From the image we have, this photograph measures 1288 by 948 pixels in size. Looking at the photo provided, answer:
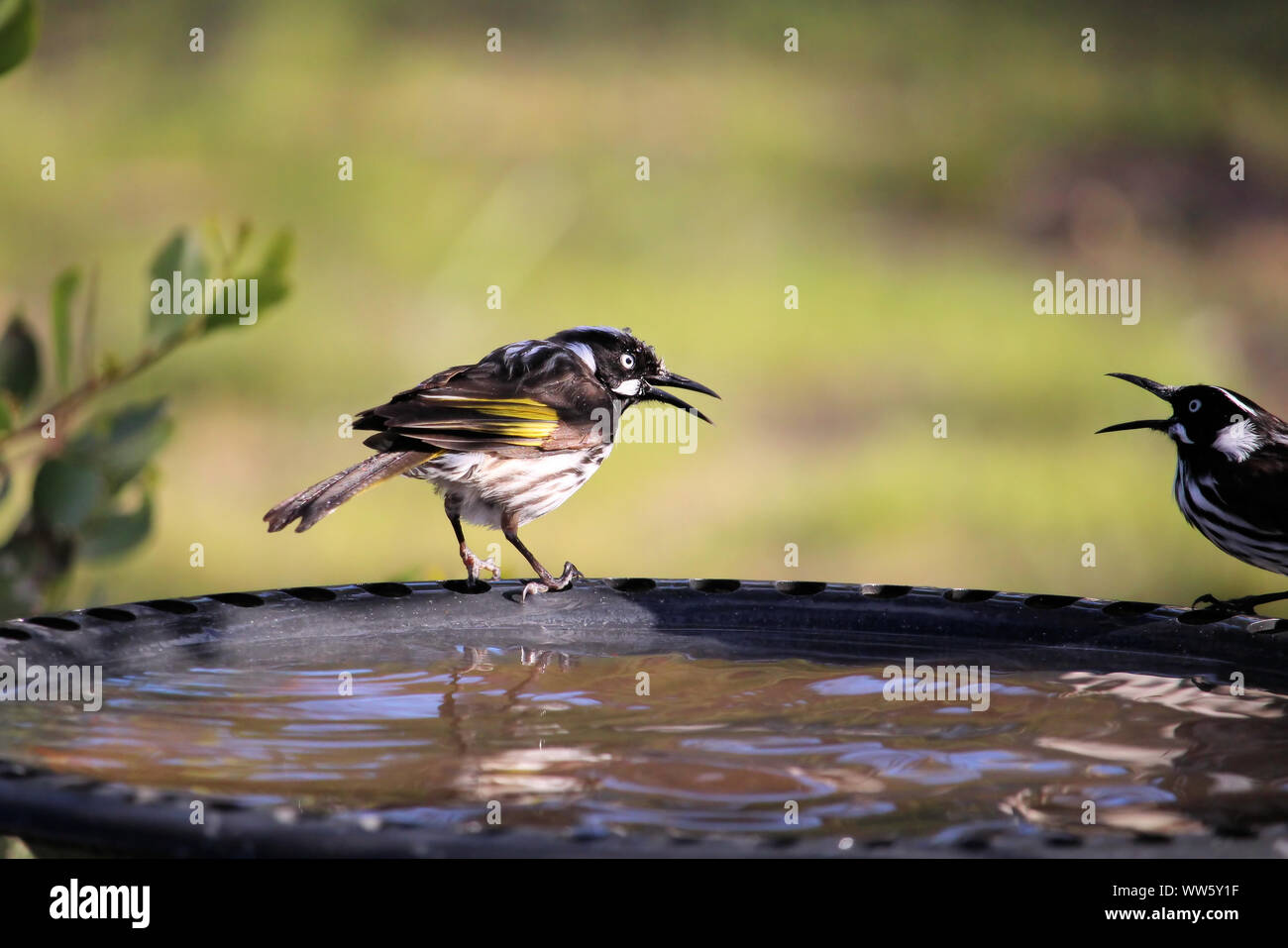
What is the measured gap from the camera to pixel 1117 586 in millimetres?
6633

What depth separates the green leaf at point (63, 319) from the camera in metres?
3.00

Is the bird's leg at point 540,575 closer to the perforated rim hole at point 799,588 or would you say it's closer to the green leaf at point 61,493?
the perforated rim hole at point 799,588

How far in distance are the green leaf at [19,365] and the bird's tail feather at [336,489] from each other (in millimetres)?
503

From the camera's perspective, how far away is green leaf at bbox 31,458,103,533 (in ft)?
9.68

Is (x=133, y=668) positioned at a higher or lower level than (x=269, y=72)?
lower

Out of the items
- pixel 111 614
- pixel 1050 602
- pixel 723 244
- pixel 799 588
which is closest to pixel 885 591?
pixel 799 588

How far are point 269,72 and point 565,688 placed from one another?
746cm

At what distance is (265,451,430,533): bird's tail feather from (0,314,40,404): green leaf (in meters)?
0.50

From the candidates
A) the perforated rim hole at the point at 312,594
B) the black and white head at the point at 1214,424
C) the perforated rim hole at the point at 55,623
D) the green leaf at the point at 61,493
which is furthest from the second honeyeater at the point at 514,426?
the black and white head at the point at 1214,424

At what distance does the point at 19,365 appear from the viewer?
295 cm

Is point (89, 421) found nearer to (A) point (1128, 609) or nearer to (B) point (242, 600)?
(B) point (242, 600)

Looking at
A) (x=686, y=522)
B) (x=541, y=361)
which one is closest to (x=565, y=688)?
(x=541, y=361)

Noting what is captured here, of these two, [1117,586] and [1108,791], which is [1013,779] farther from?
[1117,586]

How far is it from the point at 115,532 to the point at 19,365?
367 mm
